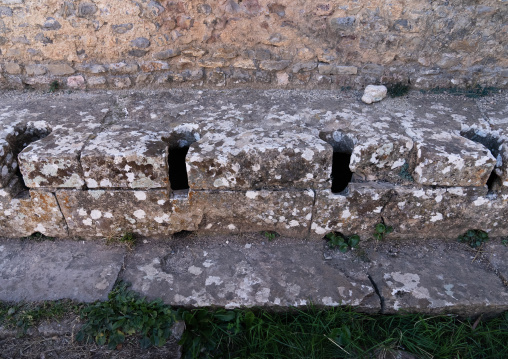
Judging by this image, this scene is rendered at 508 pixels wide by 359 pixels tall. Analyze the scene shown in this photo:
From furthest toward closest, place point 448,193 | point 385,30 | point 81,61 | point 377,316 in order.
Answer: point 81,61, point 385,30, point 448,193, point 377,316

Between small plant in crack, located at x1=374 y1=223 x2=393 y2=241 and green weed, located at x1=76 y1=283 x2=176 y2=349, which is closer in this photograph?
green weed, located at x1=76 y1=283 x2=176 y2=349

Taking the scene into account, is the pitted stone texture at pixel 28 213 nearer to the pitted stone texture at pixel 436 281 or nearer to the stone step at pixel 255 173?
the stone step at pixel 255 173

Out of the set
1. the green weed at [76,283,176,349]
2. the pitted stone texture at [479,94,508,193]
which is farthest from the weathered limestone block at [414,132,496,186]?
the green weed at [76,283,176,349]

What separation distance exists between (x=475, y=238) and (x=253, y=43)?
2.33 metres

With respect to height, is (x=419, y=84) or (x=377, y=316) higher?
(x=419, y=84)

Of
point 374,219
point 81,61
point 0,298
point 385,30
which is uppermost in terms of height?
point 385,30

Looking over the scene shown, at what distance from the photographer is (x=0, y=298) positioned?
2.22 m

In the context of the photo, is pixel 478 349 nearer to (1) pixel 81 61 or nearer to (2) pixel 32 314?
(2) pixel 32 314

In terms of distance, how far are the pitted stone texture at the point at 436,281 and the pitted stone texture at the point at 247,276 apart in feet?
0.46

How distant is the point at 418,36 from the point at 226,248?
7.70 feet

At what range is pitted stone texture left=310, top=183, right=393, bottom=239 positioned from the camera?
241 cm

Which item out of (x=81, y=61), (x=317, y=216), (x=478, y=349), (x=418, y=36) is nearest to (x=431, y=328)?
(x=478, y=349)

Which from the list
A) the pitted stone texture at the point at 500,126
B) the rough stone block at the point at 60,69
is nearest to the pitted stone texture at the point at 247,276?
the pitted stone texture at the point at 500,126

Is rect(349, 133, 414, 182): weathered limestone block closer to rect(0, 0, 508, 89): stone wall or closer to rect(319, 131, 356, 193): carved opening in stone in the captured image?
rect(319, 131, 356, 193): carved opening in stone
